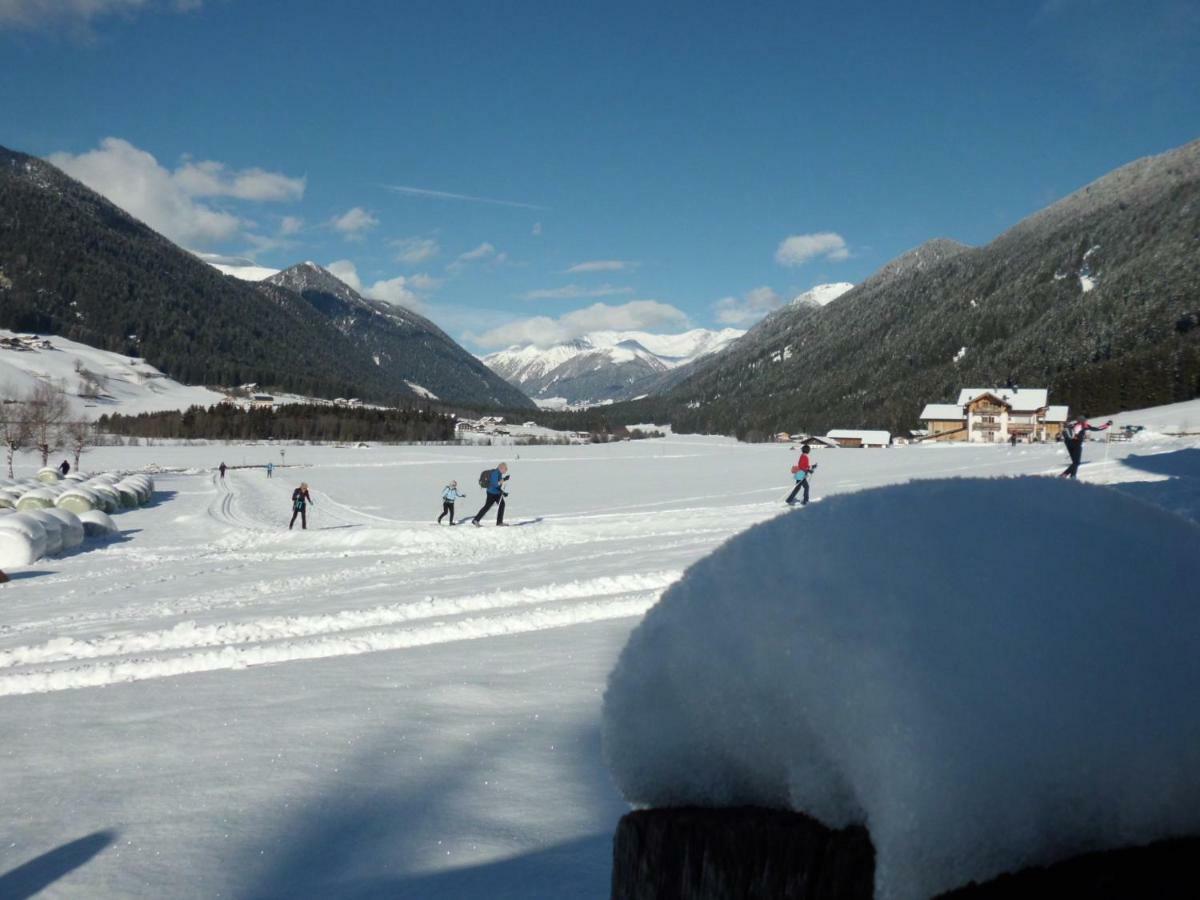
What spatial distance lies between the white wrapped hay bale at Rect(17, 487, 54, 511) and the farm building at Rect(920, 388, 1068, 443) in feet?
290

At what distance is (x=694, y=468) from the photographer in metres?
46.4

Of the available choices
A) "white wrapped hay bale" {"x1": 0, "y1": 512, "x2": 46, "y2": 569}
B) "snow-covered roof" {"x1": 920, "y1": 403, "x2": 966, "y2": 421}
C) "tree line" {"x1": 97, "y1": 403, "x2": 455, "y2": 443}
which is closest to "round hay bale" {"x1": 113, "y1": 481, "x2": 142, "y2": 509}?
"white wrapped hay bale" {"x1": 0, "y1": 512, "x2": 46, "y2": 569}

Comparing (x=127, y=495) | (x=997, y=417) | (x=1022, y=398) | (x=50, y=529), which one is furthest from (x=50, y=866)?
(x=997, y=417)

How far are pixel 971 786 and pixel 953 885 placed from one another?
0.13 m

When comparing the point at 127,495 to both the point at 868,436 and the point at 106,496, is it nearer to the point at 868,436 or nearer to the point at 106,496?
the point at 106,496

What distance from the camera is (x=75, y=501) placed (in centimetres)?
2522

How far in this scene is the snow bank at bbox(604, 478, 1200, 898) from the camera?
0.98 metres

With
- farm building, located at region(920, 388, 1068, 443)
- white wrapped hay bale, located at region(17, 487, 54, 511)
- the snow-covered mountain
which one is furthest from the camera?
the snow-covered mountain

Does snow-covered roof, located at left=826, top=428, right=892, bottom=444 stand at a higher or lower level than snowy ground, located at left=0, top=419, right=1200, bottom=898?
higher

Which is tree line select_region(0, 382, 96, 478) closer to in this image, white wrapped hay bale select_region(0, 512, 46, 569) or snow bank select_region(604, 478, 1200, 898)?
white wrapped hay bale select_region(0, 512, 46, 569)

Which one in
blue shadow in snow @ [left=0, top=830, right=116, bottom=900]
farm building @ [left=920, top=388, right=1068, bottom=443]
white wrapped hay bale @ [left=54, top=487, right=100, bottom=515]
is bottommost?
white wrapped hay bale @ [left=54, top=487, right=100, bottom=515]

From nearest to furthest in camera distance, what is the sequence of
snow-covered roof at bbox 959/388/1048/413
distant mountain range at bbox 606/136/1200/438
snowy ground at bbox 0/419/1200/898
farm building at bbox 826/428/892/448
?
snowy ground at bbox 0/419/1200/898 < distant mountain range at bbox 606/136/1200/438 < snow-covered roof at bbox 959/388/1048/413 < farm building at bbox 826/428/892/448

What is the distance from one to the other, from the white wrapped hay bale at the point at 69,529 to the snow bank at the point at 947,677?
2205 cm

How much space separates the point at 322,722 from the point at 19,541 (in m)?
15.2
